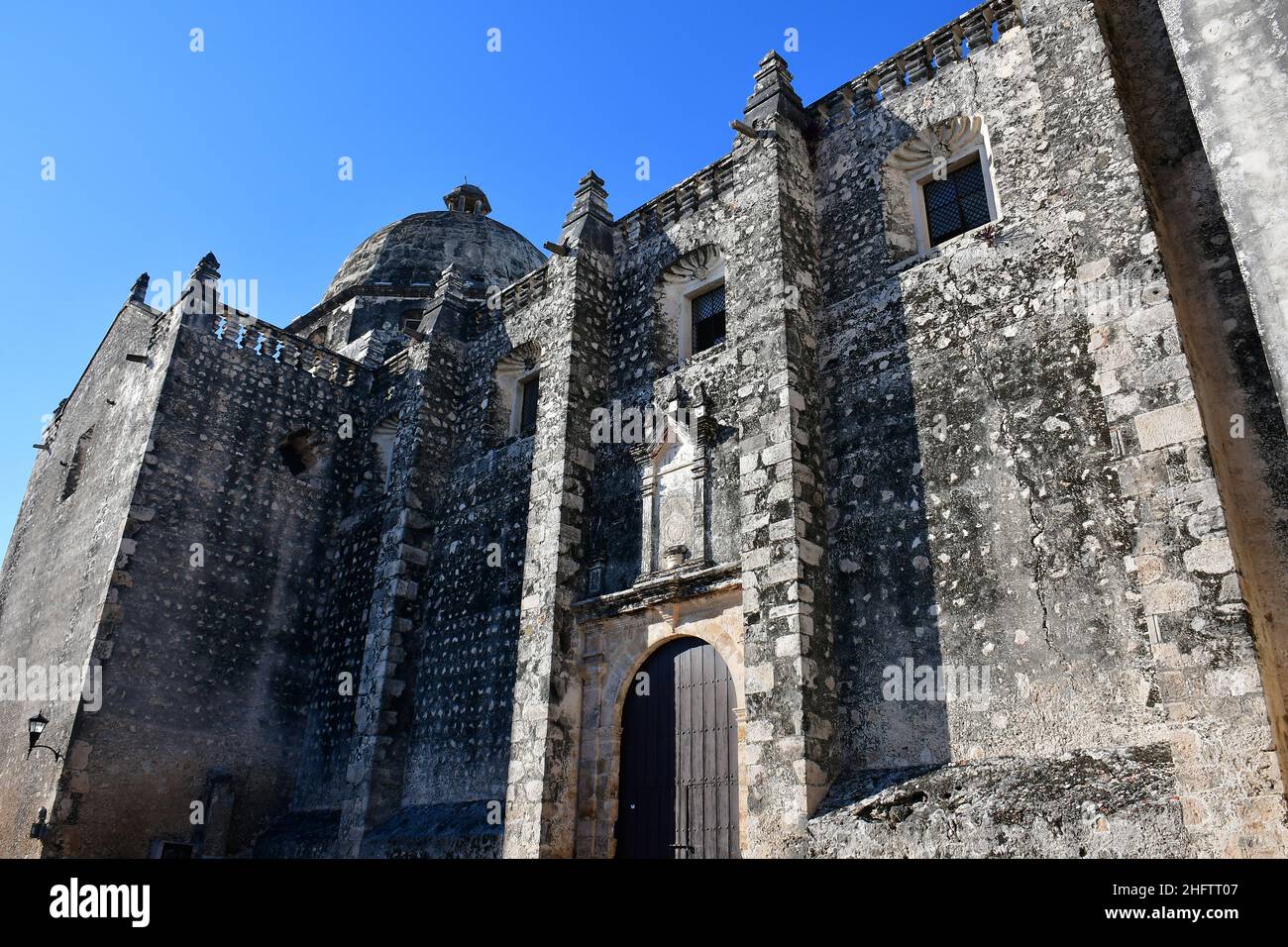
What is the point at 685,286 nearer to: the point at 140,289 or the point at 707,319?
the point at 707,319

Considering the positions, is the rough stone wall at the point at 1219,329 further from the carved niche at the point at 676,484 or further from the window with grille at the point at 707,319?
the window with grille at the point at 707,319

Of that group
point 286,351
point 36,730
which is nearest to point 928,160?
point 286,351

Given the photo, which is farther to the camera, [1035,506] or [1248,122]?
[1035,506]

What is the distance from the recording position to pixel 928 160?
31.3 ft

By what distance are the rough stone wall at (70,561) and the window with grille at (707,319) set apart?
27.1 ft

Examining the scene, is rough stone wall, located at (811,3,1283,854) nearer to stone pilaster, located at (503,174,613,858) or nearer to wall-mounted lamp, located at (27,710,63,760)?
stone pilaster, located at (503,174,613,858)

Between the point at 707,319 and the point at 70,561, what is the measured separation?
10.6 meters

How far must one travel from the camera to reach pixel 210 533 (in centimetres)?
1311

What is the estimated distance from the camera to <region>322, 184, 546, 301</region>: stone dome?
774 inches

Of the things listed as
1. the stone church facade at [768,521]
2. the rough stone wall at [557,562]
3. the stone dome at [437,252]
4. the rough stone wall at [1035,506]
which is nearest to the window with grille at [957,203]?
the stone church facade at [768,521]

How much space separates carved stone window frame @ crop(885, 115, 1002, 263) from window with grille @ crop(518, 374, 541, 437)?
19.6ft

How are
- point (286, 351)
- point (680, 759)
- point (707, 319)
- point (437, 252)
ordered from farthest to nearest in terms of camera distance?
point (437, 252)
point (286, 351)
point (707, 319)
point (680, 759)
